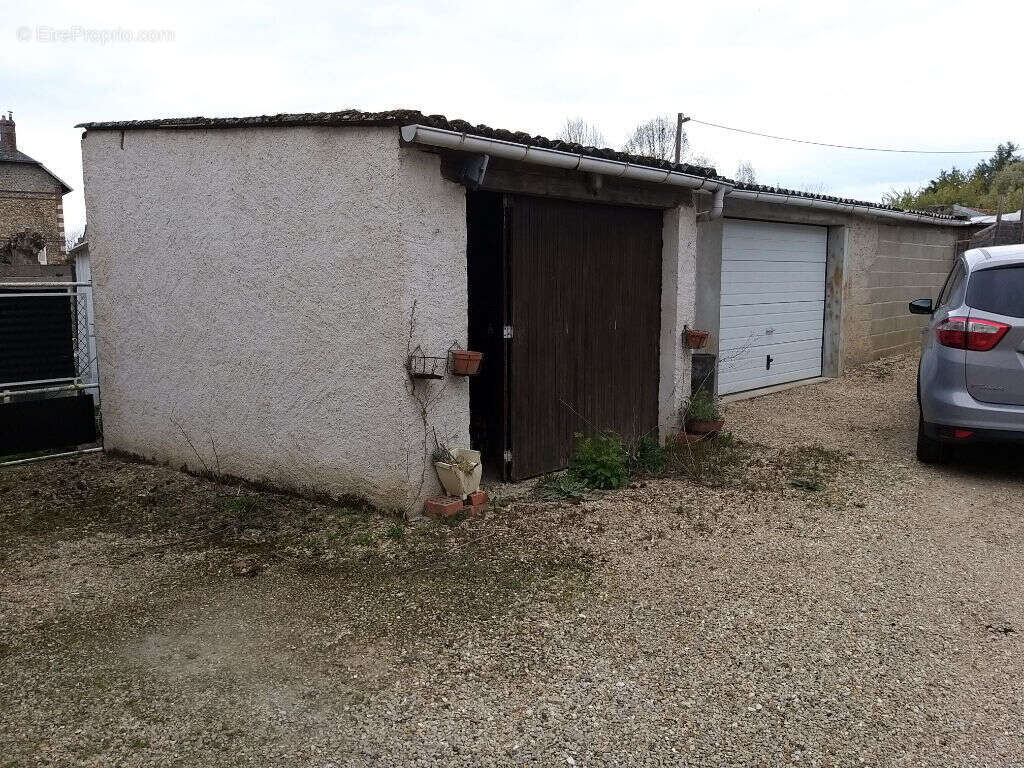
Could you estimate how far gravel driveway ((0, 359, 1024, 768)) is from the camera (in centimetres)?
307

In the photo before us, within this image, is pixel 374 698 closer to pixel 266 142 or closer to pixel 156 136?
pixel 266 142

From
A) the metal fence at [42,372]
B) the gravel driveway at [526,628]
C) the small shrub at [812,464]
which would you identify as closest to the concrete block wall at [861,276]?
the small shrub at [812,464]

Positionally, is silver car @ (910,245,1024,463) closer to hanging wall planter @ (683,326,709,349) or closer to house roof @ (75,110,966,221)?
hanging wall planter @ (683,326,709,349)

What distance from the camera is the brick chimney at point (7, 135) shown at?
92.3ft

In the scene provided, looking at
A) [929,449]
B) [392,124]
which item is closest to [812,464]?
[929,449]

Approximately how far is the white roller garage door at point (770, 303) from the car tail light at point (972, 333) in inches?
150

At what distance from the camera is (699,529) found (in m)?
5.41

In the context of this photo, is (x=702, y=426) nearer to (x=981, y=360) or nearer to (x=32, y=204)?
(x=981, y=360)

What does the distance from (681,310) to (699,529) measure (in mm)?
2647

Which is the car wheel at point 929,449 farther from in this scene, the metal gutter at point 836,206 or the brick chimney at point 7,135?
the brick chimney at point 7,135

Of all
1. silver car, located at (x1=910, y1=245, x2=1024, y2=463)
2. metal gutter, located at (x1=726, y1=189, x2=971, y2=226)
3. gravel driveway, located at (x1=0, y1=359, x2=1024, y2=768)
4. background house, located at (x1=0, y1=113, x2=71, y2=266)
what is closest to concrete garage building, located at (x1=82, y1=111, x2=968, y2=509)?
gravel driveway, located at (x1=0, y1=359, x2=1024, y2=768)

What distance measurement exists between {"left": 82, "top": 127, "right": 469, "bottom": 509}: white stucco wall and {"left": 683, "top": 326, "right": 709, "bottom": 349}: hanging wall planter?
8.64 ft

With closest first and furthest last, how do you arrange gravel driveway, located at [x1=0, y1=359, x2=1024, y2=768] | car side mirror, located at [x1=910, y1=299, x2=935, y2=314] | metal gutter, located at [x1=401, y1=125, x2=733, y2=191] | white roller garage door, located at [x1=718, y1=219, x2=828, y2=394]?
gravel driveway, located at [x1=0, y1=359, x2=1024, y2=768] < metal gutter, located at [x1=401, y1=125, x2=733, y2=191] < car side mirror, located at [x1=910, y1=299, x2=935, y2=314] < white roller garage door, located at [x1=718, y1=219, x2=828, y2=394]

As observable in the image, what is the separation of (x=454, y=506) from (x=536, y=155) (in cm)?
244
